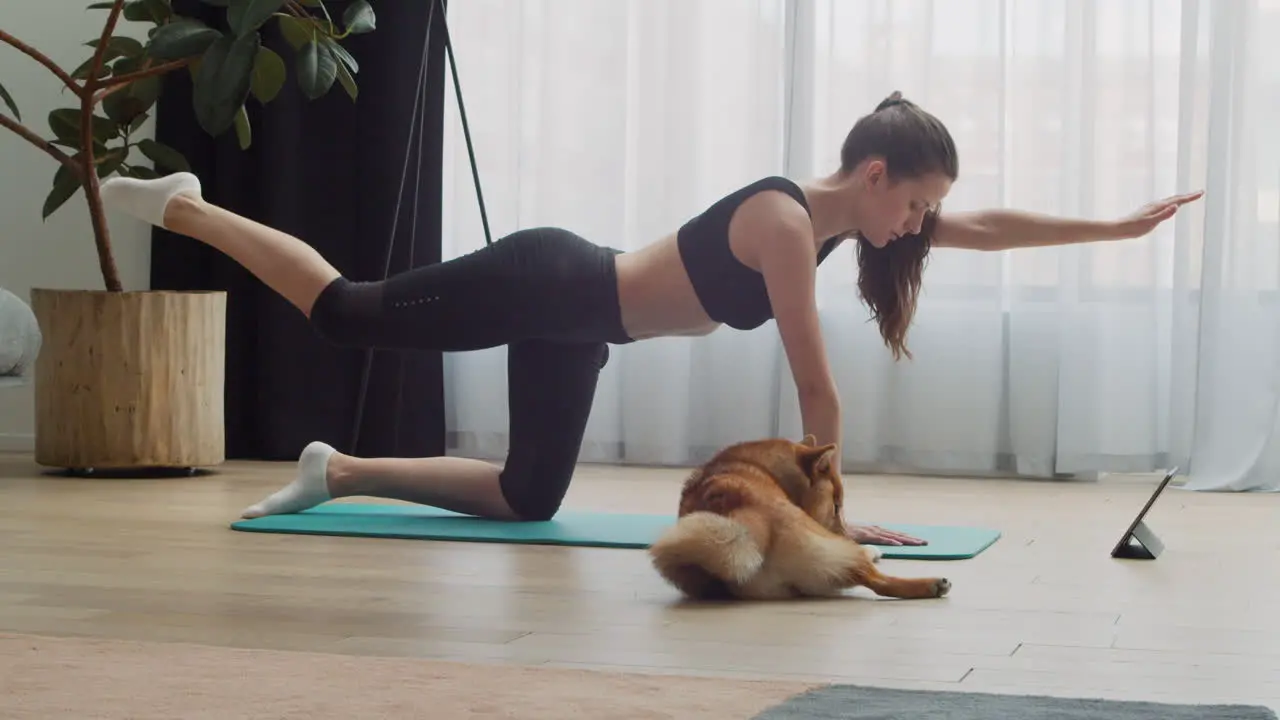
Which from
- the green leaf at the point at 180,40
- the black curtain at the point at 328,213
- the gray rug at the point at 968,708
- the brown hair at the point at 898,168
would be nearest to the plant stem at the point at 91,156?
the green leaf at the point at 180,40

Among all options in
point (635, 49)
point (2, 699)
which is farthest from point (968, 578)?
point (635, 49)

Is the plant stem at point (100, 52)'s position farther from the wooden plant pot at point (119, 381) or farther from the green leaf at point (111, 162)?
the wooden plant pot at point (119, 381)

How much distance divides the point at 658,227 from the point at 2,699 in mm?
2869

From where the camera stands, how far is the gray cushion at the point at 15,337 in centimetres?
331

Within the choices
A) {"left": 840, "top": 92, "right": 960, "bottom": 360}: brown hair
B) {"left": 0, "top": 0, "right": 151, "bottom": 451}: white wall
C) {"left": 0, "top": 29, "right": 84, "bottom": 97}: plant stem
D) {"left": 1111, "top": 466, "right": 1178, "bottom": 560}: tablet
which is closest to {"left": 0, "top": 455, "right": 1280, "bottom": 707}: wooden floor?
{"left": 1111, "top": 466, "right": 1178, "bottom": 560}: tablet

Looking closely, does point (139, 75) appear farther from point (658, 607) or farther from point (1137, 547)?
point (1137, 547)

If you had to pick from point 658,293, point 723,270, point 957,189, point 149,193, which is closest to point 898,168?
point 723,270

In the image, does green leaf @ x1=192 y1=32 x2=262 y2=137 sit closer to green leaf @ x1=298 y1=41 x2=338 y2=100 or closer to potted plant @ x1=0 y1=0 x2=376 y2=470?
potted plant @ x1=0 y1=0 x2=376 y2=470

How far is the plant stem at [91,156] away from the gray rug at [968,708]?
263cm

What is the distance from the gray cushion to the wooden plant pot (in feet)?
0.82

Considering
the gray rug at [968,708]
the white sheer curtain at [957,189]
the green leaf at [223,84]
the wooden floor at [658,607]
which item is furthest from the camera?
the white sheer curtain at [957,189]

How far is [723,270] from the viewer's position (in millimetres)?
2525

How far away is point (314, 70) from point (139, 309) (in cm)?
74

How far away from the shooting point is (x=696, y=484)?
2139 mm
